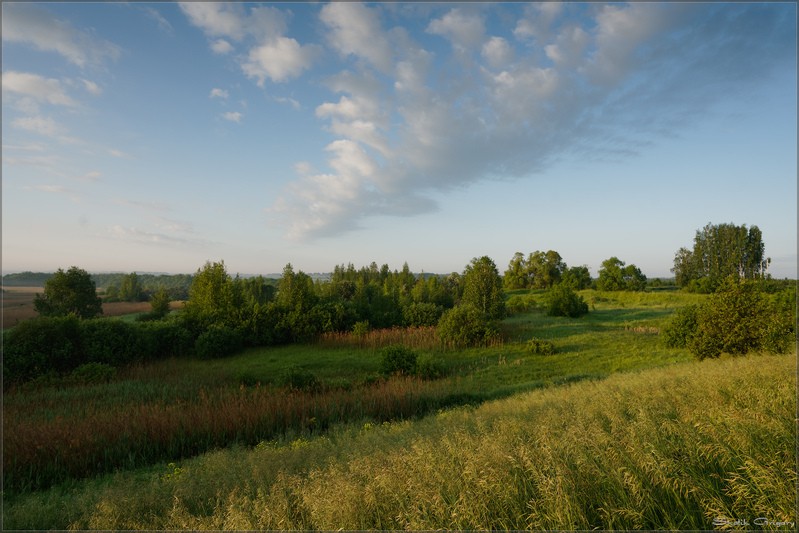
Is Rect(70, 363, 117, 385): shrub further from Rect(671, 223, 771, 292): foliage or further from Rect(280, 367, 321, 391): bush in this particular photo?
Rect(671, 223, 771, 292): foliage

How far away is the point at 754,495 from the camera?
3.01 meters

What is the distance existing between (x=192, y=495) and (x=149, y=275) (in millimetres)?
161197

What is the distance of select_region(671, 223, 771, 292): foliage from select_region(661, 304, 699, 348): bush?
52.1m

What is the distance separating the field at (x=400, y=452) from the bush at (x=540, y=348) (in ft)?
9.66

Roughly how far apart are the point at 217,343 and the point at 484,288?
18.9 metres

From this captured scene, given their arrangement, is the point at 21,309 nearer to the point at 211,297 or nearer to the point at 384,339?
the point at 211,297

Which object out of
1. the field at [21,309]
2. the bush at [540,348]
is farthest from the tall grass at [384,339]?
the field at [21,309]

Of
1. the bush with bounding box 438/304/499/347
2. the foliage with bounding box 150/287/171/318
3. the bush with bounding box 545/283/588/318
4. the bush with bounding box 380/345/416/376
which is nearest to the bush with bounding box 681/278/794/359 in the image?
the bush with bounding box 438/304/499/347

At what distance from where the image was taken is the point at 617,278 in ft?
179

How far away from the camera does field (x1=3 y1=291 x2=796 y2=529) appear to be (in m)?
3.24

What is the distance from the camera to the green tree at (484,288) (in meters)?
28.6

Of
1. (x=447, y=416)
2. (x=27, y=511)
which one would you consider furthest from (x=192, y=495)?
(x=447, y=416)

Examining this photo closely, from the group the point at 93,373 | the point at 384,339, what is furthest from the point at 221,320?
the point at 384,339

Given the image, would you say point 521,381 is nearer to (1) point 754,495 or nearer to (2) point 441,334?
(2) point 441,334
